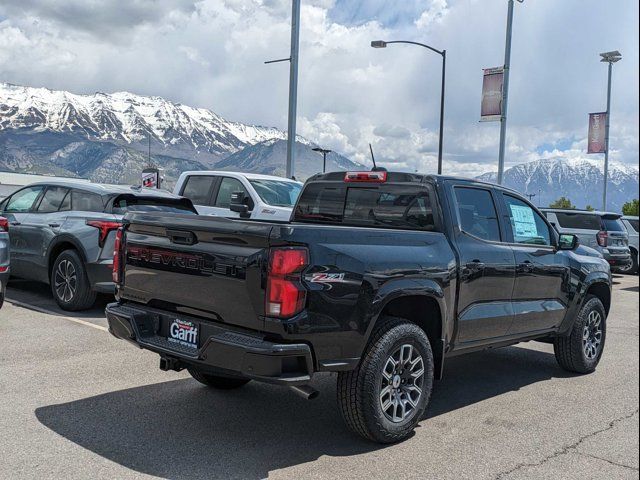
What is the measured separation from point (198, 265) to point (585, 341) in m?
4.25

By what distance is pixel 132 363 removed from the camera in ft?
19.8

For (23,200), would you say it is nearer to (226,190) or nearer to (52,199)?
(52,199)

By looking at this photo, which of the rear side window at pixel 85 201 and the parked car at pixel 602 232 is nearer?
the rear side window at pixel 85 201

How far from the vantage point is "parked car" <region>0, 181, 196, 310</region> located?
7973mm

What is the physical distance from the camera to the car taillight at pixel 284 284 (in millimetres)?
3744

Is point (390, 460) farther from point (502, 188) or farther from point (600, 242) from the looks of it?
point (600, 242)

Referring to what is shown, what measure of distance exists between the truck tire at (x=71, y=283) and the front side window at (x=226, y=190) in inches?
131

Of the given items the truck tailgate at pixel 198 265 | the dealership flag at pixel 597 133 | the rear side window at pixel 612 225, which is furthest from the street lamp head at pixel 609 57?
the truck tailgate at pixel 198 265

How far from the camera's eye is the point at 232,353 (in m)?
3.79

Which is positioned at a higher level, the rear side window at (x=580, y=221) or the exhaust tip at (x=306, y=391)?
the rear side window at (x=580, y=221)

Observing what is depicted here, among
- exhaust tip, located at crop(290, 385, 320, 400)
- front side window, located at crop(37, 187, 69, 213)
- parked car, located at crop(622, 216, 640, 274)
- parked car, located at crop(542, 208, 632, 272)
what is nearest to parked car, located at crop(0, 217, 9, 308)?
front side window, located at crop(37, 187, 69, 213)

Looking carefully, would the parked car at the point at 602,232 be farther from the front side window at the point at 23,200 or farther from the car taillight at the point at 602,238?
the front side window at the point at 23,200

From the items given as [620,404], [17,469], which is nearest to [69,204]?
[17,469]

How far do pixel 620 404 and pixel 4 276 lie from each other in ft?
20.3
